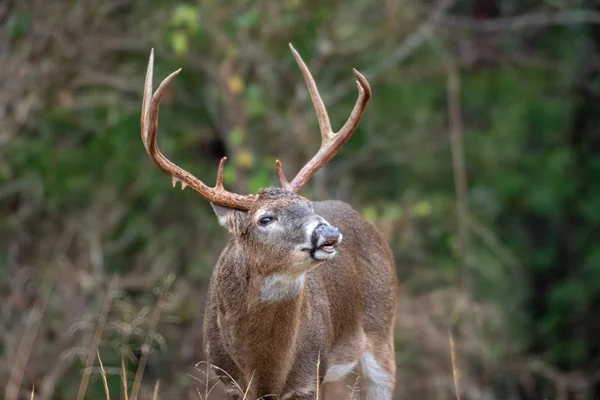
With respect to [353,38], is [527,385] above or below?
below

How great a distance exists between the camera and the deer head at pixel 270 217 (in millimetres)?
5727

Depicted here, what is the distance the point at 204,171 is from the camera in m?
12.3

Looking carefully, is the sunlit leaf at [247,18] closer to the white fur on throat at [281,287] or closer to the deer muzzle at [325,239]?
the white fur on throat at [281,287]

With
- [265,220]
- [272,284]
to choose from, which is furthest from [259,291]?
[265,220]

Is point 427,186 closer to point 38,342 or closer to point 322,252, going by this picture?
point 38,342

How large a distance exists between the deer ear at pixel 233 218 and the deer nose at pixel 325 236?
1.65 ft

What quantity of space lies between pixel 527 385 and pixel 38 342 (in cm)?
532

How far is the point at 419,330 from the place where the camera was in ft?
39.3

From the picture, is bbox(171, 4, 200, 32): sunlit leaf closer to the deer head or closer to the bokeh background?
the bokeh background

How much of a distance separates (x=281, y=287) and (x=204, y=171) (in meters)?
6.39

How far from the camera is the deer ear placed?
20.0ft

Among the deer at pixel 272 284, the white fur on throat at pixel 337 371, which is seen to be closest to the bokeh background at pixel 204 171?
the white fur on throat at pixel 337 371

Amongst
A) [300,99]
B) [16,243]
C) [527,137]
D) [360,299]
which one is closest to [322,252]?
[360,299]

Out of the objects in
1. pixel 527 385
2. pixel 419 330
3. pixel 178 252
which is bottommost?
pixel 527 385
